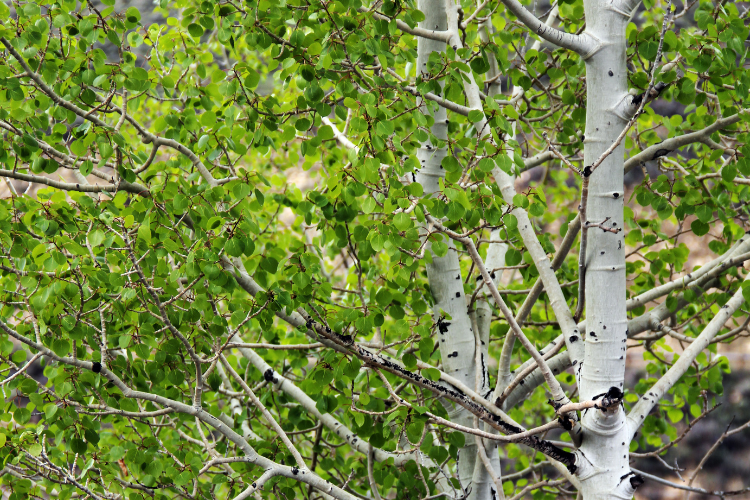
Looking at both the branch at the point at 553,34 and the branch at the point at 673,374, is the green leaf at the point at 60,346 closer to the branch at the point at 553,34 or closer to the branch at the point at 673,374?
the branch at the point at 553,34

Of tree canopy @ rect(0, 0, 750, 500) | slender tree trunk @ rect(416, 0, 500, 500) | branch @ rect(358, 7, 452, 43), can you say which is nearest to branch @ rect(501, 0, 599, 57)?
tree canopy @ rect(0, 0, 750, 500)

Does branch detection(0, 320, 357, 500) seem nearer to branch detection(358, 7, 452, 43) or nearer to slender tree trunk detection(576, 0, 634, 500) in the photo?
slender tree trunk detection(576, 0, 634, 500)

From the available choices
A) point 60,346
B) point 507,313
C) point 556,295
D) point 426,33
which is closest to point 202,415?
point 60,346

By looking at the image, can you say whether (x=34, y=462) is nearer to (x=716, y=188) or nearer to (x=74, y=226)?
(x=74, y=226)

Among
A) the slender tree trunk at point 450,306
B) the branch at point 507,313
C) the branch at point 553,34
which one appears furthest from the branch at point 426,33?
Answer: the branch at point 507,313

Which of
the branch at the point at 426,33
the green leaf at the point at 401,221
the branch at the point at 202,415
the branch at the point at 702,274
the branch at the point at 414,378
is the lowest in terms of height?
the branch at the point at 202,415

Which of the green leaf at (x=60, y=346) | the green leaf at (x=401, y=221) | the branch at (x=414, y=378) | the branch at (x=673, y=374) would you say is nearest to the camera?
the green leaf at (x=401, y=221)

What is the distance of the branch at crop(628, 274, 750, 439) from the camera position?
7.76 feet

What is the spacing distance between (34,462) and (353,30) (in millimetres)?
2135

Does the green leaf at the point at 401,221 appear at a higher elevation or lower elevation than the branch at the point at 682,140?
lower

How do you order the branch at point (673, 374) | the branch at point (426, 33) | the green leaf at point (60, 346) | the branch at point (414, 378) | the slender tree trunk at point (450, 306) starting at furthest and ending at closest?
the slender tree trunk at point (450, 306), the branch at point (426, 33), the branch at point (673, 374), the branch at point (414, 378), the green leaf at point (60, 346)

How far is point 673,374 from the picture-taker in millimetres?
2436

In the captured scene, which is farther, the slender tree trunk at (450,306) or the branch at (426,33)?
the slender tree trunk at (450,306)

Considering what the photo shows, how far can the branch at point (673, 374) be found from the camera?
237 centimetres
